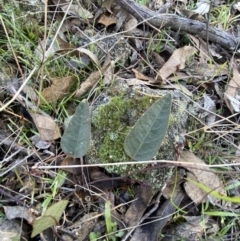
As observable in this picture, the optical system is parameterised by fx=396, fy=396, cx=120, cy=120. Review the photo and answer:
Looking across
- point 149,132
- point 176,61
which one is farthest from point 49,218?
point 176,61

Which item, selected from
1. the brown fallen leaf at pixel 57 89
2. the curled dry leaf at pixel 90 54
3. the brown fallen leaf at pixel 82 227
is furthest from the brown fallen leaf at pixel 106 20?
the brown fallen leaf at pixel 82 227

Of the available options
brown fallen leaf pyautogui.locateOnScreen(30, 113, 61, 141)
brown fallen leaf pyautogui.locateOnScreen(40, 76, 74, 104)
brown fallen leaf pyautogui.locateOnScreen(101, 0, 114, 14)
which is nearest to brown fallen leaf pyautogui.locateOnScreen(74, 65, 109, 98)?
brown fallen leaf pyautogui.locateOnScreen(40, 76, 74, 104)

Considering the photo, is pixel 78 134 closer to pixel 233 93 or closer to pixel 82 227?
pixel 82 227

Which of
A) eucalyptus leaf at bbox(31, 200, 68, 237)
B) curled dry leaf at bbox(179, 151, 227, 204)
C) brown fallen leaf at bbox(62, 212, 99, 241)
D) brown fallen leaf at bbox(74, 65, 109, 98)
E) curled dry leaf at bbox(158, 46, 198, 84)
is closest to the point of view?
eucalyptus leaf at bbox(31, 200, 68, 237)

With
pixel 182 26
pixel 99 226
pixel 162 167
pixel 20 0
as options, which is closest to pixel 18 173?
pixel 99 226

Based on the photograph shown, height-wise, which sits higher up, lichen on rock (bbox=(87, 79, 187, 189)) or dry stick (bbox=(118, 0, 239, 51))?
dry stick (bbox=(118, 0, 239, 51))

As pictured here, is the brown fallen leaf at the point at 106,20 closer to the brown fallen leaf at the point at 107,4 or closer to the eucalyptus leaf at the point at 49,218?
the brown fallen leaf at the point at 107,4

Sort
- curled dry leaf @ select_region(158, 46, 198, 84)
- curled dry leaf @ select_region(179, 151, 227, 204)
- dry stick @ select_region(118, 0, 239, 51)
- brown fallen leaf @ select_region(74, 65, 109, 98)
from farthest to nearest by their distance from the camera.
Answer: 1. dry stick @ select_region(118, 0, 239, 51)
2. curled dry leaf @ select_region(158, 46, 198, 84)
3. brown fallen leaf @ select_region(74, 65, 109, 98)
4. curled dry leaf @ select_region(179, 151, 227, 204)

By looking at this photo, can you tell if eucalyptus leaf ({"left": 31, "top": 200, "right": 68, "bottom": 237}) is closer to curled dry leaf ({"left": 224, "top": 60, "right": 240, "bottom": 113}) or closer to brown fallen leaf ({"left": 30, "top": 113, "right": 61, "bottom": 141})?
brown fallen leaf ({"left": 30, "top": 113, "right": 61, "bottom": 141})
